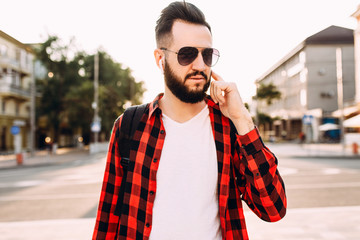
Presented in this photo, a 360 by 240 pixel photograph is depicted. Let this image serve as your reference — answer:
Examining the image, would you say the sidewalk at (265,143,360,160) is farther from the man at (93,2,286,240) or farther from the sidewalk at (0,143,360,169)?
the man at (93,2,286,240)

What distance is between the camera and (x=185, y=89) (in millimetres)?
1717

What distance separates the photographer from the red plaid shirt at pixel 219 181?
160cm

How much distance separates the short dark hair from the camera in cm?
173

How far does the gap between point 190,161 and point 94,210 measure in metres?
5.70

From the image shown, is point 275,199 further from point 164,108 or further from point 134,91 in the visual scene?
point 134,91

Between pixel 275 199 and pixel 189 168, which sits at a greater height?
pixel 189 168

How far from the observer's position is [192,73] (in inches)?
68.6

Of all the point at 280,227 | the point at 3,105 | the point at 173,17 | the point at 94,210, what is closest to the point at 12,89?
the point at 3,105

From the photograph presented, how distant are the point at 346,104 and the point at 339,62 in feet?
42.2

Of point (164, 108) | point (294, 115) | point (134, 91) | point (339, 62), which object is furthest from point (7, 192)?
point (294, 115)

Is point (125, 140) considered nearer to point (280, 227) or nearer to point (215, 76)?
point (215, 76)

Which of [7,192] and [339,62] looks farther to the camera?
[339,62]

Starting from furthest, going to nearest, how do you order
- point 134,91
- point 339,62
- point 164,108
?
point 134,91, point 339,62, point 164,108

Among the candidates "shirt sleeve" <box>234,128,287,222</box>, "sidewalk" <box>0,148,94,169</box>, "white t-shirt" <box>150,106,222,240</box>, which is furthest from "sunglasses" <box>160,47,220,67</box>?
"sidewalk" <box>0,148,94,169</box>
